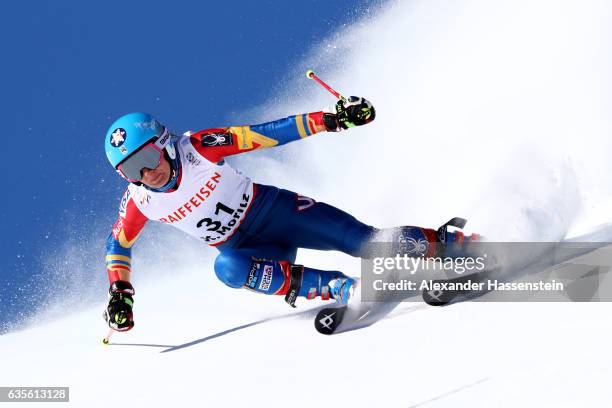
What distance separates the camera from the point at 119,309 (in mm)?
4473

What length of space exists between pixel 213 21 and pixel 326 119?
589 centimetres

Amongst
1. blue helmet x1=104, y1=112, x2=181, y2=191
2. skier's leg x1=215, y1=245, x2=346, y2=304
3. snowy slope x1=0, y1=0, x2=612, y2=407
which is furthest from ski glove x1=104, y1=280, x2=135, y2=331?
blue helmet x1=104, y1=112, x2=181, y2=191

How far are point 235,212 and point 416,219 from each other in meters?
1.85

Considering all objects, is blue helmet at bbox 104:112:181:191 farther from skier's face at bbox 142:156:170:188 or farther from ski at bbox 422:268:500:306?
ski at bbox 422:268:500:306

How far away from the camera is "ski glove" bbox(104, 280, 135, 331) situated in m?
4.45

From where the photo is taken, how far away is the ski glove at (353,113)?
160 inches

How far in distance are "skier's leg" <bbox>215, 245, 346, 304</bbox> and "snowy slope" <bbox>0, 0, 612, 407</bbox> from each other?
0.84 feet

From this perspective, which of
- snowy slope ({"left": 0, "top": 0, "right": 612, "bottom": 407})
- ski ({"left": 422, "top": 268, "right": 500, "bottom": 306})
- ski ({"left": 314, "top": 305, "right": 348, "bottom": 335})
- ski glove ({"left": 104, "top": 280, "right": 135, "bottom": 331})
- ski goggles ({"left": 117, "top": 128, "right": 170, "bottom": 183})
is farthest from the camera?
ski glove ({"left": 104, "top": 280, "right": 135, "bottom": 331})

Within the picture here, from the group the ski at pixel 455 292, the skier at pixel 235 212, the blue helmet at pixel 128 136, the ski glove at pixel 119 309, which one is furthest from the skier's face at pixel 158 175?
the ski at pixel 455 292

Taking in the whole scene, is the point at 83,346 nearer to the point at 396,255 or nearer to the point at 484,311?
the point at 396,255

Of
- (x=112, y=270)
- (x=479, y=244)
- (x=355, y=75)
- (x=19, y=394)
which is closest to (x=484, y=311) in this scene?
(x=479, y=244)

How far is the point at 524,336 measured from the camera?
10.7ft

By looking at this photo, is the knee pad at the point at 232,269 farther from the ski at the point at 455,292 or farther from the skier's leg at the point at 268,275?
the ski at the point at 455,292

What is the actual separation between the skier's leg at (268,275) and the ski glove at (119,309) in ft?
1.85
